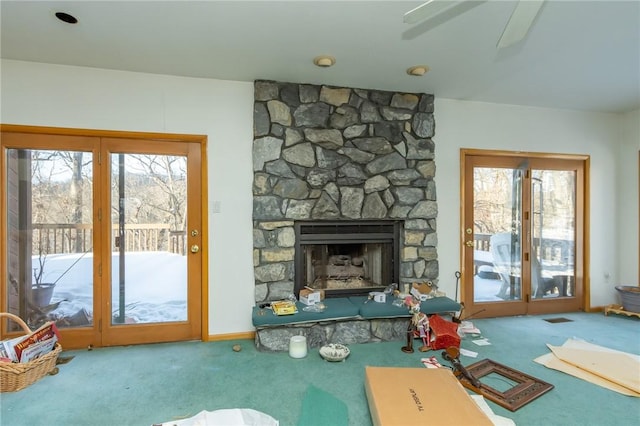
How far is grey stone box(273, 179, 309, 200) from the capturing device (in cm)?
306

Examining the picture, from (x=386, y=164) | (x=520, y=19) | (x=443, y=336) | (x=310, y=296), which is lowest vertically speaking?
(x=443, y=336)

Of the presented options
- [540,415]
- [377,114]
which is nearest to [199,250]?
[377,114]

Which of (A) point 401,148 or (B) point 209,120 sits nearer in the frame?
(B) point 209,120

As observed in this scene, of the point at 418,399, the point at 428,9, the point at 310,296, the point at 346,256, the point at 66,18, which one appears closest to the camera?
the point at 428,9

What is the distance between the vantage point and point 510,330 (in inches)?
127

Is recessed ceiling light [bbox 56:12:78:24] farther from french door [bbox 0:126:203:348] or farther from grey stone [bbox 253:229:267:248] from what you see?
grey stone [bbox 253:229:267:248]

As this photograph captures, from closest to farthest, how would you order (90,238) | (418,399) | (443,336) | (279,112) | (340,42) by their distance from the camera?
(418,399), (340,42), (443,336), (90,238), (279,112)

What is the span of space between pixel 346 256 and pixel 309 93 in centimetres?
179

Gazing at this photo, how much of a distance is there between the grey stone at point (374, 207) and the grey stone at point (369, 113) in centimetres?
76

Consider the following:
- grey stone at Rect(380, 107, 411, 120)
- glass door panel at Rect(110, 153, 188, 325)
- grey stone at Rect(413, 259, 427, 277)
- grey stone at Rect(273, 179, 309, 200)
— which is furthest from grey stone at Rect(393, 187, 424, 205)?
glass door panel at Rect(110, 153, 188, 325)

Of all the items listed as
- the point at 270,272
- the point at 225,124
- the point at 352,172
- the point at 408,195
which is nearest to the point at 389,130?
the point at 352,172

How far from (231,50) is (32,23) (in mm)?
1299

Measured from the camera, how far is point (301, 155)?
3096 mm

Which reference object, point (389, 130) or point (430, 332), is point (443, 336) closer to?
point (430, 332)
